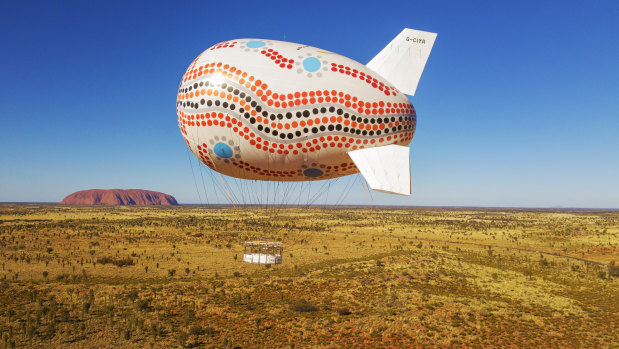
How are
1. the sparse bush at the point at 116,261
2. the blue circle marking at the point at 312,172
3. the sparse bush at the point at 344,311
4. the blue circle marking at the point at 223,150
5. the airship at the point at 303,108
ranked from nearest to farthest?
the airship at the point at 303,108
the blue circle marking at the point at 223,150
the blue circle marking at the point at 312,172
the sparse bush at the point at 344,311
the sparse bush at the point at 116,261

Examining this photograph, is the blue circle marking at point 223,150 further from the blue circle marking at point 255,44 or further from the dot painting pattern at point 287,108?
the blue circle marking at point 255,44

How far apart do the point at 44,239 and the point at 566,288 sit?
61.3 meters

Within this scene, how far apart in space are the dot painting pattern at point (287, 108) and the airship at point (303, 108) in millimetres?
30

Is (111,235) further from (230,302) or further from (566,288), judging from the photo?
(566,288)

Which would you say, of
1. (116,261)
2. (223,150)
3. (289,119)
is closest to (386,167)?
(289,119)

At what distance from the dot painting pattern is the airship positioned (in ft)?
0.10

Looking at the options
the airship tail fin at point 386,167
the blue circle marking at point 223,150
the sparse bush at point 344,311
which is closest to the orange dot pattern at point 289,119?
the airship tail fin at point 386,167

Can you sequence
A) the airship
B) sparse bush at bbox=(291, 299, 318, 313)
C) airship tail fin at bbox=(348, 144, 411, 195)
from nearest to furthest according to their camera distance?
airship tail fin at bbox=(348, 144, 411, 195) → the airship → sparse bush at bbox=(291, 299, 318, 313)

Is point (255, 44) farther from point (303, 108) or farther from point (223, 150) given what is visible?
point (223, 150)

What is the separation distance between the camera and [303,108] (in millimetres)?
9914

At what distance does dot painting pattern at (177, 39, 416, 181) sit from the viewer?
32.8 feet

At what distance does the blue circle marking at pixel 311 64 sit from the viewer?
1030 centimetres

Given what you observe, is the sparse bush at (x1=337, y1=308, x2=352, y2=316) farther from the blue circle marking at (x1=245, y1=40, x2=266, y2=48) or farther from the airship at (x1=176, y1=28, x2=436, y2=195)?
the blue circle marking at (x1=245, y1=40, x2=266, y2=48)

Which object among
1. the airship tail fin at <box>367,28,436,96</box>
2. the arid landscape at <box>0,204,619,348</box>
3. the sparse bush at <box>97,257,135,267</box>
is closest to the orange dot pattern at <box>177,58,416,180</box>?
the airship tail fin at <box>367,28,436,96</box>
